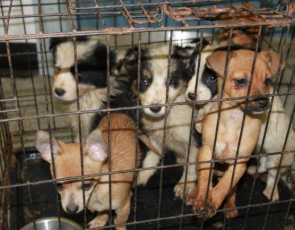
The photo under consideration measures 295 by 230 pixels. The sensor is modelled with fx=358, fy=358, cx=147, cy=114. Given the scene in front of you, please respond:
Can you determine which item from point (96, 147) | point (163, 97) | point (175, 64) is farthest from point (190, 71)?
point (96, 147)

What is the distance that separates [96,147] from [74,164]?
0.50 feet

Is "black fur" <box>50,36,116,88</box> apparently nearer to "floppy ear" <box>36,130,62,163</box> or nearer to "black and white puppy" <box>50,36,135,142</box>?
"black and white puppy" <box>50,36,135,142</box>

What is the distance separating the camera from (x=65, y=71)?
2.67m

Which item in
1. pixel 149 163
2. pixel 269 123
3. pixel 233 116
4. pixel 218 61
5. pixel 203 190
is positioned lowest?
pixel 149 163

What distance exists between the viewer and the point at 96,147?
6.61 ft

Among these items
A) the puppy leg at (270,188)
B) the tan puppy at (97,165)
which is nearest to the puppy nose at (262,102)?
the tan puppy at (97,165)

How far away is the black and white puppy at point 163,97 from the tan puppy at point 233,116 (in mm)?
311

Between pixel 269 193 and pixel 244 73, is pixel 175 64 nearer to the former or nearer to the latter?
pixel 244 73

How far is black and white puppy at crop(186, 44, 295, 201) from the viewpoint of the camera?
95.6 inches

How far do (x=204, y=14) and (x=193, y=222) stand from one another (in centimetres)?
158

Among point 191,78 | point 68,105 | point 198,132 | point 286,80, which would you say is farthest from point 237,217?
point 286,80

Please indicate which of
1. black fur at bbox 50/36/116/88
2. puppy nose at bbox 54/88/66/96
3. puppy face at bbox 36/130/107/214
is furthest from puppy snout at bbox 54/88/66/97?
puppy face at bbox 36/130/107/214

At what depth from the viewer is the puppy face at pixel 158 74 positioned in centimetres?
247

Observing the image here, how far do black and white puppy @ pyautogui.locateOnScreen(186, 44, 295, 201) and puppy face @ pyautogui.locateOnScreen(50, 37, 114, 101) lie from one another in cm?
69
